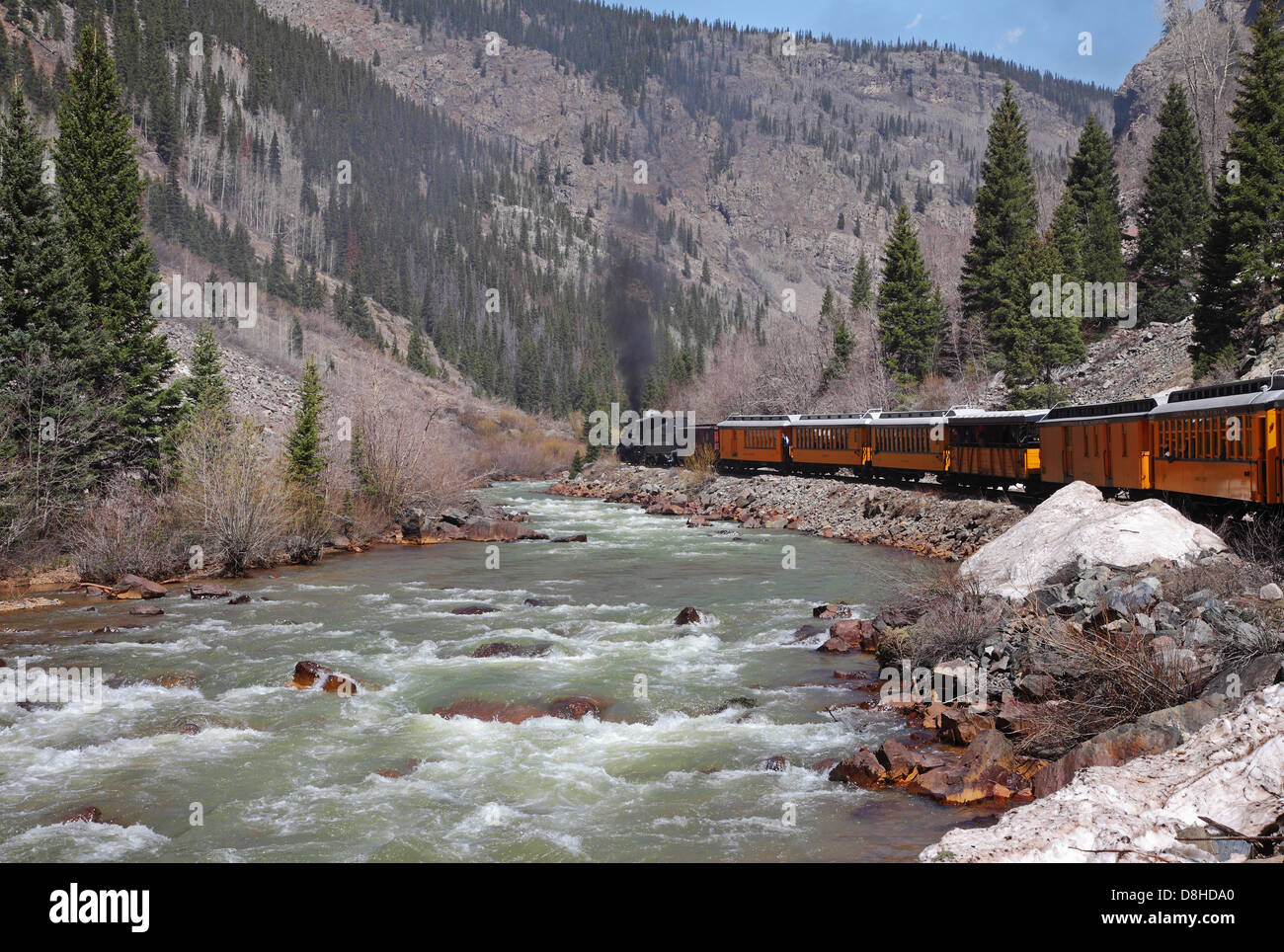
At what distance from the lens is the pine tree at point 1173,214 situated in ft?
182

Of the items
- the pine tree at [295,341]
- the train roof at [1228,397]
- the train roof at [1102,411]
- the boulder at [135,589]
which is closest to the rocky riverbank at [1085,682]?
the train roof at [1228,397]

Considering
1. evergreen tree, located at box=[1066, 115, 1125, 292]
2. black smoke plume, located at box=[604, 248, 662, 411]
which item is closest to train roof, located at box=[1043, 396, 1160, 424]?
evergreen tree, located at box=[1066, 115, 1125, 292]

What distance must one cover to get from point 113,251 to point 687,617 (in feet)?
69.9

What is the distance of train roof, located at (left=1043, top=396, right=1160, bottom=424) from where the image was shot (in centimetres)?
2203

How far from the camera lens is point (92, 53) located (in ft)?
93.1

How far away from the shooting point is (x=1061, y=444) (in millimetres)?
26688

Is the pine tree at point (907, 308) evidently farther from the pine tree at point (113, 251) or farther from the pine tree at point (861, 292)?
the pine tree at point (113, 251)

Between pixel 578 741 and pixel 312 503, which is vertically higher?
pixel 312 503

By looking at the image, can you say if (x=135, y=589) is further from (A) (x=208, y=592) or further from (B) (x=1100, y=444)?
(B) (x=1100, y=444)

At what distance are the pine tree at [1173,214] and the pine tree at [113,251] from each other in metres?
51.0

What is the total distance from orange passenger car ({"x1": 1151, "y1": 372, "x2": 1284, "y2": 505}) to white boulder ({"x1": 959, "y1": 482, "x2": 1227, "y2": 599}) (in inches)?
59.2

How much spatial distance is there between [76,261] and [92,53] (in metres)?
7.65
